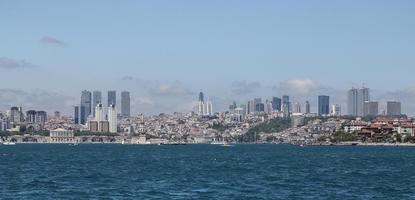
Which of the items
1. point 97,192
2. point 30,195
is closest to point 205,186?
point 97,192

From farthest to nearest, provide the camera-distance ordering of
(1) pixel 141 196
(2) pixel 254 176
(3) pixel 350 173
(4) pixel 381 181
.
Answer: (3) pixel 350 173
(2) pixel 254 176
(4) pixel 381 181
(1) pixel 141 196

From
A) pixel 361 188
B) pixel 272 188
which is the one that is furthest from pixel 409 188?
pixel 272 188

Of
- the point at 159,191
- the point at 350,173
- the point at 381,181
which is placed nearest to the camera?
the point at 159,191

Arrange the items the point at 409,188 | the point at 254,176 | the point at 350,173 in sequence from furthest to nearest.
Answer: the point at 350,173, the point at 254,176, the point at 409,188

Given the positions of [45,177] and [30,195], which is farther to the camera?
[45,177]

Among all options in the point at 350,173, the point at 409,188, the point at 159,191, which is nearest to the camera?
the point at 159,191

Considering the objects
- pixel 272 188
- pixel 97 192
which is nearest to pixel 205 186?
pixel 272 188

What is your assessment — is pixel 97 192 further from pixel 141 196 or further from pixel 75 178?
pixel 75 178

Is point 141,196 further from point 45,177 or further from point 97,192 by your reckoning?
point 45,177

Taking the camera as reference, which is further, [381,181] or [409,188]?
[381,181]
